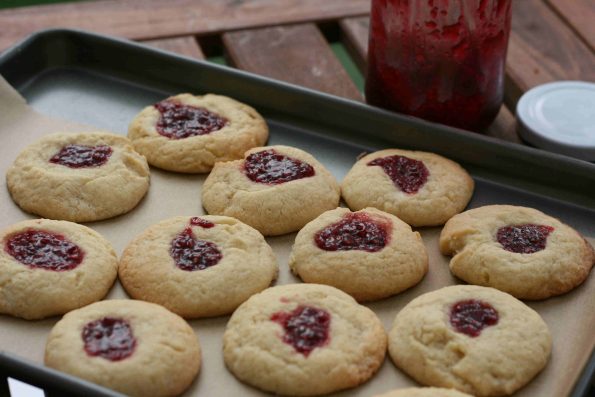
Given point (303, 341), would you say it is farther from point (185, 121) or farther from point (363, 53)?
point (363, 53)

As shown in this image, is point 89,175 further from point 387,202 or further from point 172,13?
point 172,13

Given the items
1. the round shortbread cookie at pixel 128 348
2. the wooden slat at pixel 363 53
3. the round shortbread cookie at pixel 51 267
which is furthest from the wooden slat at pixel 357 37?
the round shortbread cookie at pixel 128 348

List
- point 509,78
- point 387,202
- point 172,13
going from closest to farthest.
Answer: point 387,202 → point 509,78 → point 172,13

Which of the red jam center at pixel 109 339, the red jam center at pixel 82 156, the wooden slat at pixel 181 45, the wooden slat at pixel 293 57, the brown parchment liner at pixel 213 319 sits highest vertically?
the red jam center at pixel 82 156

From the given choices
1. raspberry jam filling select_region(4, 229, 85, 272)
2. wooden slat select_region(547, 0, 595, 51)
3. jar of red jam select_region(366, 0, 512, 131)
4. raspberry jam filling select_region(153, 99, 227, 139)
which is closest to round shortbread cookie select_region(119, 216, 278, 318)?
raspberry jam filling select_region(4, 229, 85, 272)

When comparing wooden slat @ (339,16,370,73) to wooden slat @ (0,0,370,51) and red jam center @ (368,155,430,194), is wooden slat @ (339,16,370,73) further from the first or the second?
red jam center @ (368,155,430,194)

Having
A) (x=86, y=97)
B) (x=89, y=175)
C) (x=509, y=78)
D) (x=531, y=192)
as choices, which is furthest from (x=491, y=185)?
(x=86, y=97)

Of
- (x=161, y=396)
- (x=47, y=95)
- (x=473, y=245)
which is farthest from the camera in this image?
(x=47, y=95)

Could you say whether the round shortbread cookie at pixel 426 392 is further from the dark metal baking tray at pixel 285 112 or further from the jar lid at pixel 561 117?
the jar lid at pixel 561 117
